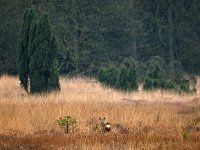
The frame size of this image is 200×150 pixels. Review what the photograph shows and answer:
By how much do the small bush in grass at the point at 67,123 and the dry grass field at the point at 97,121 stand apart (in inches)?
5.8

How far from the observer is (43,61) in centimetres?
2177

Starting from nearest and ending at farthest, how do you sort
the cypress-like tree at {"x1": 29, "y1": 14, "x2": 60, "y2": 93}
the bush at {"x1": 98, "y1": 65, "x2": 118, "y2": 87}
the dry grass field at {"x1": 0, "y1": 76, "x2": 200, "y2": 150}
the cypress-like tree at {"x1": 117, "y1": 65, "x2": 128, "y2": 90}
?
the dry grass field at {"x1": 0, "y1": 76, "x2": 200, "y2": 150} → the cypress-like tree at {"x1": 29, "y1": 14, "x2": 60, "y2": 93} → the cypress-like tree at {"x1": 117, "y1": 65, "x2": 128, "y2": 90} → the bush at {"x1": 98, "y1": 65, "x2": 118, "y2": 87}

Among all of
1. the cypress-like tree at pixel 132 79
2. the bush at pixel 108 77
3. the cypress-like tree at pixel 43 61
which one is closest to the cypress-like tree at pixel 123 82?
the cypress-like tree at pixel 132 79

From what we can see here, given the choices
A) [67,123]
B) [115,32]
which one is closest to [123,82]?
[67,123]

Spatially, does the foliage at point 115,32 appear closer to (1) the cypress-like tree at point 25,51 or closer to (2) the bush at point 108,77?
(2) the bush at point 108,77

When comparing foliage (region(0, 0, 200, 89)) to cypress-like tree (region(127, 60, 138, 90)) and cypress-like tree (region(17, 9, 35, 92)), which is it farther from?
cypress-like tree (region(17, 9, 35, 92))

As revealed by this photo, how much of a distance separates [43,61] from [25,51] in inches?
66.9

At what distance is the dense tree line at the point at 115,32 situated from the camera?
36.8 meters

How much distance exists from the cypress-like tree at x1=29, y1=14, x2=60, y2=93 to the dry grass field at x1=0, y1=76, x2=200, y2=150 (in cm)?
133

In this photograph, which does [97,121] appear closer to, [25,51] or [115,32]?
[25,51]

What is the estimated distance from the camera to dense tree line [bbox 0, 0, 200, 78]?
36.8 m

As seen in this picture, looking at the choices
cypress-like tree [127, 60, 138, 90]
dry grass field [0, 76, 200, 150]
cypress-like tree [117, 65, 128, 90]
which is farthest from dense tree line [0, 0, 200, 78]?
dry grass field [0, 76, 200, 150]

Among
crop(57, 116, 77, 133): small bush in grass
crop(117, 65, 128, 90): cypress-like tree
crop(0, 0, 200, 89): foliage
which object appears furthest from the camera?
crop(0, 0, 200, 89): foliage

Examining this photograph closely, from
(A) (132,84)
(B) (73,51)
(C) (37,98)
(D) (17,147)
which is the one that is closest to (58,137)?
(D) (17,147)
